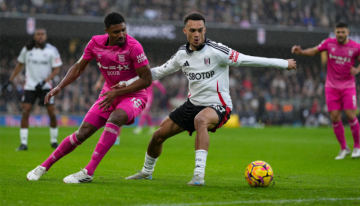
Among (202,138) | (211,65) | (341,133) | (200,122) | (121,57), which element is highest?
(121,57)

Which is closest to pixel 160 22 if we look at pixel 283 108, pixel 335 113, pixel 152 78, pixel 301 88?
pixel 283 108

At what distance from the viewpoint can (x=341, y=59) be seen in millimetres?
9375

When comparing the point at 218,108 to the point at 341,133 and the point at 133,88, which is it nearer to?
the point at 133,88

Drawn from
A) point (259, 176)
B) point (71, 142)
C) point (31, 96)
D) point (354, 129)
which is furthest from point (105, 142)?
point (354, 129)

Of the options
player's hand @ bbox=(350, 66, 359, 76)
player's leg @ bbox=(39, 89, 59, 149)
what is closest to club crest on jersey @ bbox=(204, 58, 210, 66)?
player's hand @ bbox=(350, 66, 359, 76)

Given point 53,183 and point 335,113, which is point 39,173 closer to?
point 53,183

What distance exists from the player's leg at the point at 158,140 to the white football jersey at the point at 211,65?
1.38 ft

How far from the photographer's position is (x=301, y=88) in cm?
3011

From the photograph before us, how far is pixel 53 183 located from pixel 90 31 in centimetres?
1930

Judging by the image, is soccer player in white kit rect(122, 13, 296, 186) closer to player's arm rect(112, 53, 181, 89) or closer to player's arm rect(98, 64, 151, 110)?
player's arm rect(112, 53, 181, 89)

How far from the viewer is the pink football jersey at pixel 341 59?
937 cm

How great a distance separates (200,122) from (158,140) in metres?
0.76

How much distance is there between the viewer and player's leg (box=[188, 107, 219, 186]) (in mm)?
5418

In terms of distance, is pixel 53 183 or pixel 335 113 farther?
pixel 335 113
